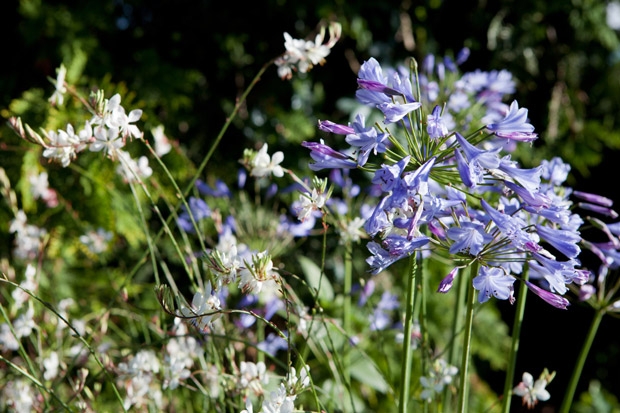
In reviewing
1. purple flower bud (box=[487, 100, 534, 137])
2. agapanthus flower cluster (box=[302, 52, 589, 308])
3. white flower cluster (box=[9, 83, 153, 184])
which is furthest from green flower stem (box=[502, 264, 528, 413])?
white flower cluster (box=[9, 83, 153, 184])

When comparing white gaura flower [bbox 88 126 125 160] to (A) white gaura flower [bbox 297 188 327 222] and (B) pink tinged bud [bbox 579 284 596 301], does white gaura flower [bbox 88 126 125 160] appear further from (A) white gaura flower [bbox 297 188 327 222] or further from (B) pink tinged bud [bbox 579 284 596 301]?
(B) pink tinged bud [bbox 579 284 596 301]

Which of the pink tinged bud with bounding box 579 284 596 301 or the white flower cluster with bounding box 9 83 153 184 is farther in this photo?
the pink tinged bud with bounding box 579 284 596 301

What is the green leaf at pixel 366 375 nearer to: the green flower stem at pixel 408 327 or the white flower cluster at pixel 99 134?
the green flower stem at pixel 408 327

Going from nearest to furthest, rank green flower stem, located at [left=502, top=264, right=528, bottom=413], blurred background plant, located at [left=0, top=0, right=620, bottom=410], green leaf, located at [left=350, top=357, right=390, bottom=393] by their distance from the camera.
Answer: green flower stem, located at [left=502, top=264, right=528, bottom=413]
green leaf, located at [left=350, top=357, right=390, bottom=393]
blurred background plant, located at [left=0, top=0, right=620, bottom=410]

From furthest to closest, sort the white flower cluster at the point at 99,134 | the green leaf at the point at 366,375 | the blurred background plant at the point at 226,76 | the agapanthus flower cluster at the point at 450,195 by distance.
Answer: the blurred background plant at the point at 226,76 → the green leaf at the point at 366,375 → the white flower cluster at the point at 99,134 → the agapanthus flower cluster at the point at 450,195

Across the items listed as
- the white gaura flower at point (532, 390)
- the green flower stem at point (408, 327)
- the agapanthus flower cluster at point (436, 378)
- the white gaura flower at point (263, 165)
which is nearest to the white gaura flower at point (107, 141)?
the white gaura flower at point (263, 165)

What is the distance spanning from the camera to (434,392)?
100 cm

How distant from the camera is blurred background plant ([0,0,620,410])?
1898 mm

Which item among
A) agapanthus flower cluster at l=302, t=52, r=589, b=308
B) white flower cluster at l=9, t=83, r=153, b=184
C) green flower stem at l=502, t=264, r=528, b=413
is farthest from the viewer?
green flower stem at l=502, t=264, r=528, b=413

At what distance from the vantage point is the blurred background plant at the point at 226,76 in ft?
6.23

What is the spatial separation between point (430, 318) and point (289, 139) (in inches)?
31.8

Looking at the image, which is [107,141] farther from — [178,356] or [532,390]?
[532,390]

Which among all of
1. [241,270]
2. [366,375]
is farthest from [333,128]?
[366,375]

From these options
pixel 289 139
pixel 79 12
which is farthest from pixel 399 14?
pixel 79 12
